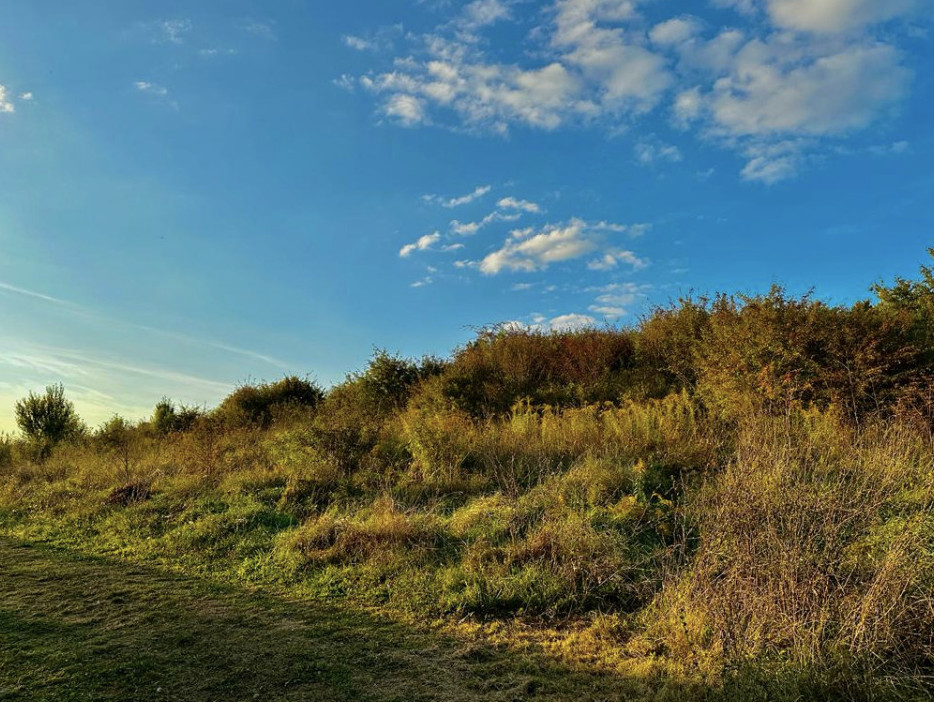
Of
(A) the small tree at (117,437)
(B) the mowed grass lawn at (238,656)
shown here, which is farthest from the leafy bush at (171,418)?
(B) the mowed grass lawn at (238,656)

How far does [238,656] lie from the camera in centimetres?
504

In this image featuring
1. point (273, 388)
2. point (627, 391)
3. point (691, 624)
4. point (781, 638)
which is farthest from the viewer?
point (273, 388)

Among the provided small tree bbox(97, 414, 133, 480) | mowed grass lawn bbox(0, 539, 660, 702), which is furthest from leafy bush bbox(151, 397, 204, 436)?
mowed grass lawn bbox(0, 539, 660, 702)

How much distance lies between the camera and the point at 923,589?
439 centimetres

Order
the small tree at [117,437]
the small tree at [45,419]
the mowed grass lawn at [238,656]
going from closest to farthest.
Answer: the mowed grass lawn at [238,656]
the small tree at [117,437]
the small tree at [45,419]

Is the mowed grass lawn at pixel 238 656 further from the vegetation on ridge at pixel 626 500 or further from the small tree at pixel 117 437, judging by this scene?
the small tree at pixel 117 437

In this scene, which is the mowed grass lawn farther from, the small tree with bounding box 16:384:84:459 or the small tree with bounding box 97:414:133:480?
the small tree with bounding box 16:384:84:459

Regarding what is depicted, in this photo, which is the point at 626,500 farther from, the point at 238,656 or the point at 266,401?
the point at 266,401

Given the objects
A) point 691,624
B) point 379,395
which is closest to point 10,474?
point 379,395

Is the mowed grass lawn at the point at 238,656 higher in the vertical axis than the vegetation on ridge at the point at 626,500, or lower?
lower

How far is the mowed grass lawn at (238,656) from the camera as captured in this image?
4367 millimetres

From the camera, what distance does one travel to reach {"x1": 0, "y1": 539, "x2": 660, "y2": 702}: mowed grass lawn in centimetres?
437

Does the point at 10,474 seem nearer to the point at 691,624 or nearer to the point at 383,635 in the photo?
the point at 383,635

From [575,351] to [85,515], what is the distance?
12.7 m
